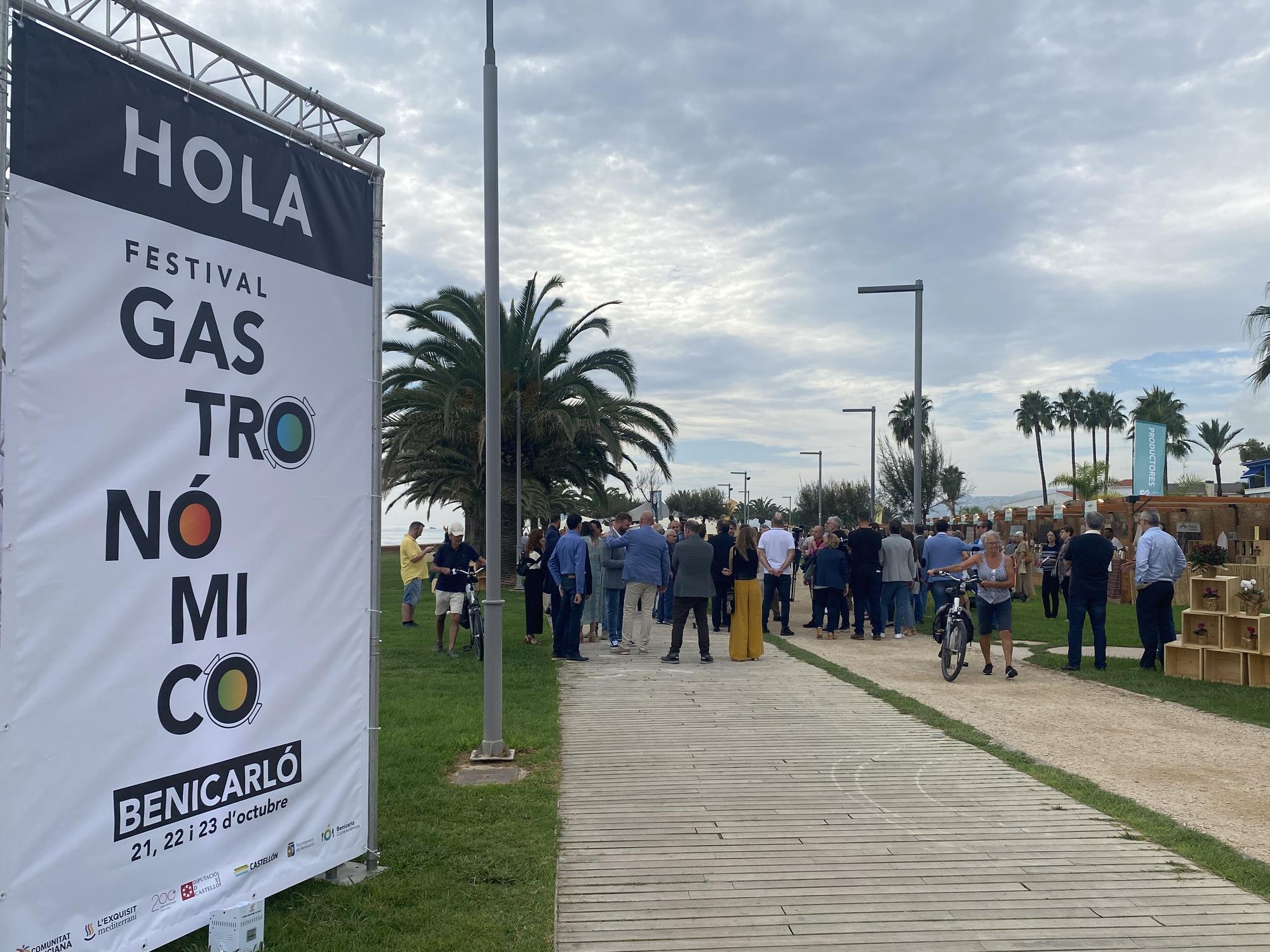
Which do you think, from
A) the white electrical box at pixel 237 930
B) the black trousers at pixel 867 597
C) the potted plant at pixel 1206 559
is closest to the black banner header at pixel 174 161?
the white electrical box at pixel 237 930

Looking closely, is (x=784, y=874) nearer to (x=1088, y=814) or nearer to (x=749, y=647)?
(x=1088, y=814)

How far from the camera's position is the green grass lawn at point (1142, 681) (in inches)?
381

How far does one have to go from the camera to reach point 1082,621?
40.0 ft

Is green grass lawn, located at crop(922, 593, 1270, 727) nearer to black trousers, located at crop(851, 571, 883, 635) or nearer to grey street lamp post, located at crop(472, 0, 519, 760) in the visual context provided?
black trousers, located at crop(851, 571, 883, 635)

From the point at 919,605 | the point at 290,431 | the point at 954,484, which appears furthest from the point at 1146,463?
the point at 954,484

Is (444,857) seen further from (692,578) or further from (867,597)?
(867,597)

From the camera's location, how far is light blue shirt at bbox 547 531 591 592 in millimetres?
12992

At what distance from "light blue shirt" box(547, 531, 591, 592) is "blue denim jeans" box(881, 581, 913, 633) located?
5.67 meters

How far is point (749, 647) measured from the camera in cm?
1328

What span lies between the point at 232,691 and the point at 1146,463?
2110 centimetres

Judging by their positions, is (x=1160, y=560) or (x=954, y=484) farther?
(x=954, y=484)

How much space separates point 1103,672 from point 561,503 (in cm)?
3063

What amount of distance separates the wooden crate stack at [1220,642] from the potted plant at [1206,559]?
364mm

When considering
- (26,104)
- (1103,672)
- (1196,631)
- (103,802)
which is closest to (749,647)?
(1103,672)
